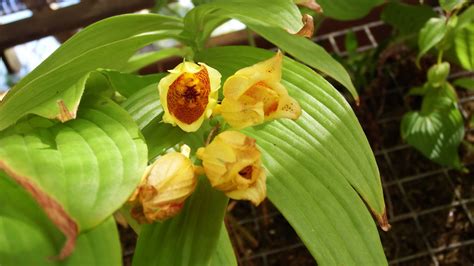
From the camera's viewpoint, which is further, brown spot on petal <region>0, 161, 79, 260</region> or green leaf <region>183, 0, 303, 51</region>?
green leaf <region>183, 0, 303, 51</region>

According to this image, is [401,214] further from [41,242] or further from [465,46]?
[41,242]

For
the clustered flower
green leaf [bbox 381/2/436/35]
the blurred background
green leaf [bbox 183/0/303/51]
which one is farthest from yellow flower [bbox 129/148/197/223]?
green leaf [bbox 381/2/436/35]

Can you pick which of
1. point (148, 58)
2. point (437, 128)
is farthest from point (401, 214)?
point (148, 58)

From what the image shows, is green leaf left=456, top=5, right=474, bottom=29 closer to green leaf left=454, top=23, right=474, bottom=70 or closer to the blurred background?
green leaf left=454, top=23, right=474, bottom=70

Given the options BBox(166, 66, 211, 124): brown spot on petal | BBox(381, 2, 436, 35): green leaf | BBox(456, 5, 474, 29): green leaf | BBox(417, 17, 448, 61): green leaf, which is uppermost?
BBox(166, 66, 211, 124): brown spot on petal

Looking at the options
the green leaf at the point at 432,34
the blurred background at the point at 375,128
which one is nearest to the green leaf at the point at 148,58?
the blurred background at the point at 375,128

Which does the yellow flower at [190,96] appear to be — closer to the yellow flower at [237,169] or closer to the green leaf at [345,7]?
the yellow flower at [237,169]

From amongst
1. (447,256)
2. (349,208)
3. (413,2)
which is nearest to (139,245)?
(349,208)
